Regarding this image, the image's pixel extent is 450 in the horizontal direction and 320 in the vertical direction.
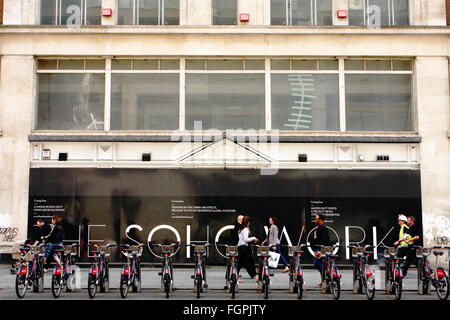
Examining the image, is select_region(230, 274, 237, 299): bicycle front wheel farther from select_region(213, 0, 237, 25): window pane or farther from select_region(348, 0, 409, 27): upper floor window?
select_region(348, 0, 409, 27): upper floor window

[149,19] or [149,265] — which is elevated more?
[149,19]

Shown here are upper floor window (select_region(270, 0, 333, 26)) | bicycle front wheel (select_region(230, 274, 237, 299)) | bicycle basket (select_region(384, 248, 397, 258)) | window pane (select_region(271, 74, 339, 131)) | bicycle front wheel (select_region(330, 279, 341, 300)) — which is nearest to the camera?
bicycle front wheel (select_region(330, 279, 341, 300))

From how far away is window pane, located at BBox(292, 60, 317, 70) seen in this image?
68.4ft

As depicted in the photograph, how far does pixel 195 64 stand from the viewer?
20891 mm

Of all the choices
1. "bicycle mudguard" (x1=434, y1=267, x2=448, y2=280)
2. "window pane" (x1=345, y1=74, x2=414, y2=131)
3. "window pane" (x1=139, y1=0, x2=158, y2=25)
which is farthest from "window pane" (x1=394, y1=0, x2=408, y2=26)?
"bicycle mudguard" (x1=434, y1=267, x2=448, y2=280)

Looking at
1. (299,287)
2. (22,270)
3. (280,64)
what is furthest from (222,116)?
(22,270)

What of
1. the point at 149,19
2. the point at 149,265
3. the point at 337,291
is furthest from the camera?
the point at 149,19

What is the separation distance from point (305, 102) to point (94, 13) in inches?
328

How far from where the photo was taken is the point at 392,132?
20469mm

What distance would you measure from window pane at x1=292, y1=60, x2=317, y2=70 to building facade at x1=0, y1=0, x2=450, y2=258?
1.4 inches

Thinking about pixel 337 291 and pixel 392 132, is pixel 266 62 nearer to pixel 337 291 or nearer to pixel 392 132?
pixel 392 132

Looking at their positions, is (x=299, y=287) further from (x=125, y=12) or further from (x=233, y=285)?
(x=125, y=12)

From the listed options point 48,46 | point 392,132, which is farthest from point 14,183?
point 392,132

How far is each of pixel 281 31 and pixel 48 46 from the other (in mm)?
8338
